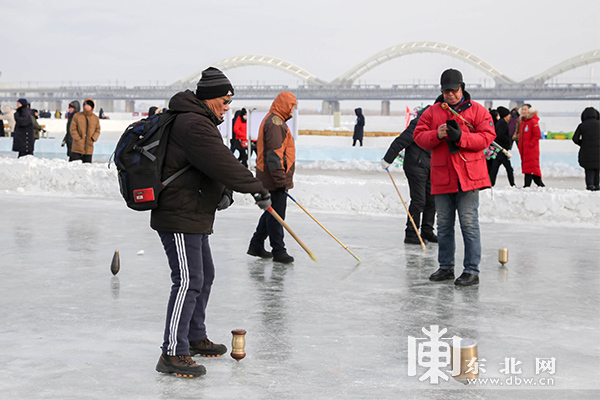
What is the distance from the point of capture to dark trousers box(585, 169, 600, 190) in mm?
14766

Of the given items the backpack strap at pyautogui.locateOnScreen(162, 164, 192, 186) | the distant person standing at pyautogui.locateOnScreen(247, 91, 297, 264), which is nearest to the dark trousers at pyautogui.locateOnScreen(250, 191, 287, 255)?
the distant person standing at pyautogui.locateOnScreen(247, 91, 297, 264)

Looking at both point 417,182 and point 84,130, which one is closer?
point 417,182

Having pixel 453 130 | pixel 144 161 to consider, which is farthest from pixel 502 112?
pixel 144 161

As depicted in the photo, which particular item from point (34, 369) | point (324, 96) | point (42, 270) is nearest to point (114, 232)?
point (42, 270)

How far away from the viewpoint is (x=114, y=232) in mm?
9977

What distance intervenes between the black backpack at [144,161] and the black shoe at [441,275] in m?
3.66

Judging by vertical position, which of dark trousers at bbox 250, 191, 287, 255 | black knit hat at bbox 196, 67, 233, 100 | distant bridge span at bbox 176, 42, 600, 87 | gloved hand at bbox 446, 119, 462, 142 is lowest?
dark trousers at bbox 250, 191, 287, 255

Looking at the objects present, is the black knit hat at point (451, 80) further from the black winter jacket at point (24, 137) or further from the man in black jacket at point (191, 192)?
the black winter jacket at point (24, 137)

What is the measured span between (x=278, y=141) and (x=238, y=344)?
3424 mm

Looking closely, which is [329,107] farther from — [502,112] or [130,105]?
[502,112]

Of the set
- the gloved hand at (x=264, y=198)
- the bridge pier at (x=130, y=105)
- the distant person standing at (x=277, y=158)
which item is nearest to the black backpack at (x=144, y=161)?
the gloved hand at (x=264, y=198)

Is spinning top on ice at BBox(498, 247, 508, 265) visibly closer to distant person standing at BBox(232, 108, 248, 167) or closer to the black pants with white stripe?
the black pants with white stripe

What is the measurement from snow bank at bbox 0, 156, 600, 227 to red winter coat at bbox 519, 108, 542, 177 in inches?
104

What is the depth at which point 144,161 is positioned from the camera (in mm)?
4102
